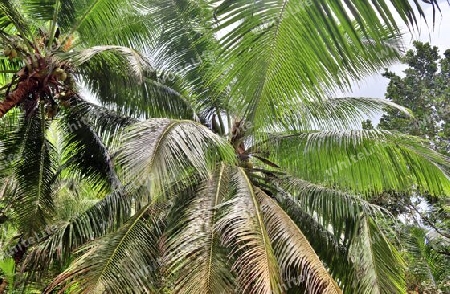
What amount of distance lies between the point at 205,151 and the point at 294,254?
4.46 ft

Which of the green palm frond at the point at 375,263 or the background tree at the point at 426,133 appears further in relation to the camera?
the background tree at the point at 426,133

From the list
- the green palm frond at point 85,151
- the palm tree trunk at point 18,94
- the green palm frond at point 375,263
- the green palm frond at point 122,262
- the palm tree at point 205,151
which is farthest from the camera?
the green palm frond at point 85,151

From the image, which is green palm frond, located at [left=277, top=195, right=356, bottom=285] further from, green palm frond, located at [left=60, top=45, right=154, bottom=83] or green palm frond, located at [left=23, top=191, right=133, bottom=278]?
green palm frond, located at [left=60, top=45, right=154, bottom=83]

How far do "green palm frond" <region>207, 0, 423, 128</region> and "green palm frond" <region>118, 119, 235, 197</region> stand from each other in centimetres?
80

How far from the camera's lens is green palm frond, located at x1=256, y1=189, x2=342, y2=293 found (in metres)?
4.09

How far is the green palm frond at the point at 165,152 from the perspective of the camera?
3.81 meters

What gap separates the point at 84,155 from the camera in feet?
23.8

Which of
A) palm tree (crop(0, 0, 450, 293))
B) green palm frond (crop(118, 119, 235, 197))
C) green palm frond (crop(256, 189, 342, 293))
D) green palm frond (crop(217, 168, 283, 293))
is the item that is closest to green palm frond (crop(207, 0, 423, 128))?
palm tree (crop(0, 0, 450, 293))

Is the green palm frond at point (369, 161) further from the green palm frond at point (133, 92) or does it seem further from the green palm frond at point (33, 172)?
the green palm frond at point (33, 172)

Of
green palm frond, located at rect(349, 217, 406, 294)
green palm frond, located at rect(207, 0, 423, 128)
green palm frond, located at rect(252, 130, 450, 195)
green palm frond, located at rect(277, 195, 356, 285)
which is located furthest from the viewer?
green palm frond, located at rect(277, 195, 356, 285)

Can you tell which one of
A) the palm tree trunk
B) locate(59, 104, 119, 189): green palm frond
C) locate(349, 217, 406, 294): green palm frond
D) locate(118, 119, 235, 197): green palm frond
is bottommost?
locate(349, 217, 406, 294): green palm frond

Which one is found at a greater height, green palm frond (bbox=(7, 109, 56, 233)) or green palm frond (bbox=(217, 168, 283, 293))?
green palm frond (bbox=(7, 109, 56, 233))

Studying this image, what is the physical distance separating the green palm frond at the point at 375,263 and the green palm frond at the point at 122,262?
2.18 m

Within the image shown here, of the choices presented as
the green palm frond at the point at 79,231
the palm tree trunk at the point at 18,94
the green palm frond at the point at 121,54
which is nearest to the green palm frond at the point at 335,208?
the green palm frond at the point at 79,231
